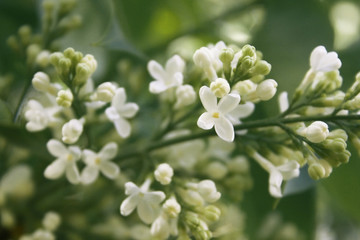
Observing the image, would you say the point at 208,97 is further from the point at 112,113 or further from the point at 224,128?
the point at 112,113

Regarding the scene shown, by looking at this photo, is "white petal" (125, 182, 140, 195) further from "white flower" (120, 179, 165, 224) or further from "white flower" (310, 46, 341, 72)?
"white flower" (310, 46, 341, 72)

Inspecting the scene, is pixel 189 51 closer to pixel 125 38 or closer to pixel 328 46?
pixel 125 38

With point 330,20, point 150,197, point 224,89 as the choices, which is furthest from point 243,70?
point 330,20

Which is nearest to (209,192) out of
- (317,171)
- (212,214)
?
(212,214)

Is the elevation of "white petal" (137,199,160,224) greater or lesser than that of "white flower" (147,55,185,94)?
lesser

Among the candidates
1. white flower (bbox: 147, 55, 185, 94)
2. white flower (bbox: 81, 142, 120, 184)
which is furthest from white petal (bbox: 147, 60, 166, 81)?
white flower (bbox: 81, 142, 120, 184)

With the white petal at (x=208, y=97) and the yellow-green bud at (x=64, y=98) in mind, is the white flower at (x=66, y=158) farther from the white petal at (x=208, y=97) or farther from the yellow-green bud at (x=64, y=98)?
the white petal at (x=208, y=97)
